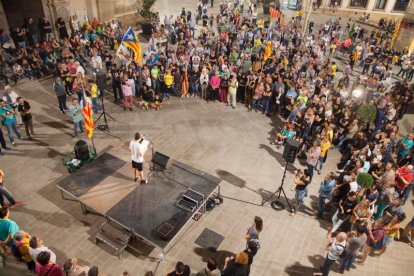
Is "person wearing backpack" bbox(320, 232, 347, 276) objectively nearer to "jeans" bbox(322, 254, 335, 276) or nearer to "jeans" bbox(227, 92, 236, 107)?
"jeans" bbox(322, 254, 335, 276)

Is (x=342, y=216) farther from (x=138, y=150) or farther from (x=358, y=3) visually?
(x=358, y=3)

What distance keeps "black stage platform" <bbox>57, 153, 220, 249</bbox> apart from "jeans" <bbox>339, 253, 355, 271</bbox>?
4.07 meters

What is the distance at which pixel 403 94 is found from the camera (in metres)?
15.9

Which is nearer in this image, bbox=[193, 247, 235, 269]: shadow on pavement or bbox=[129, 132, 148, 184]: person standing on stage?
bbox=[193, 247, 235, 269]: shadow on pavement

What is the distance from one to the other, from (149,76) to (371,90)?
10.9m

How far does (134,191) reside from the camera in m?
10.2

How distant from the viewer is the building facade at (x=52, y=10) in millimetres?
20469

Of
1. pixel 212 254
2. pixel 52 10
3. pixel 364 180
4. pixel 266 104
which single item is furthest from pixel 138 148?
pixel 52 10

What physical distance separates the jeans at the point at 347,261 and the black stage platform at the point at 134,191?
13.4ft

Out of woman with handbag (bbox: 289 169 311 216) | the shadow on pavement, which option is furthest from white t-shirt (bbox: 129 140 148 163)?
woman with handbag (bbox: 289 169 311 216)

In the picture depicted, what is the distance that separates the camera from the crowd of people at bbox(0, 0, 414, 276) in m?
8.63

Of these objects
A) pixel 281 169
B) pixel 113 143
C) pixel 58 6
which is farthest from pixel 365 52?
pixel 58 6

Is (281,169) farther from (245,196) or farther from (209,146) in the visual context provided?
(209,146)

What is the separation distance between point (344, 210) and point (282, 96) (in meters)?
7.35
